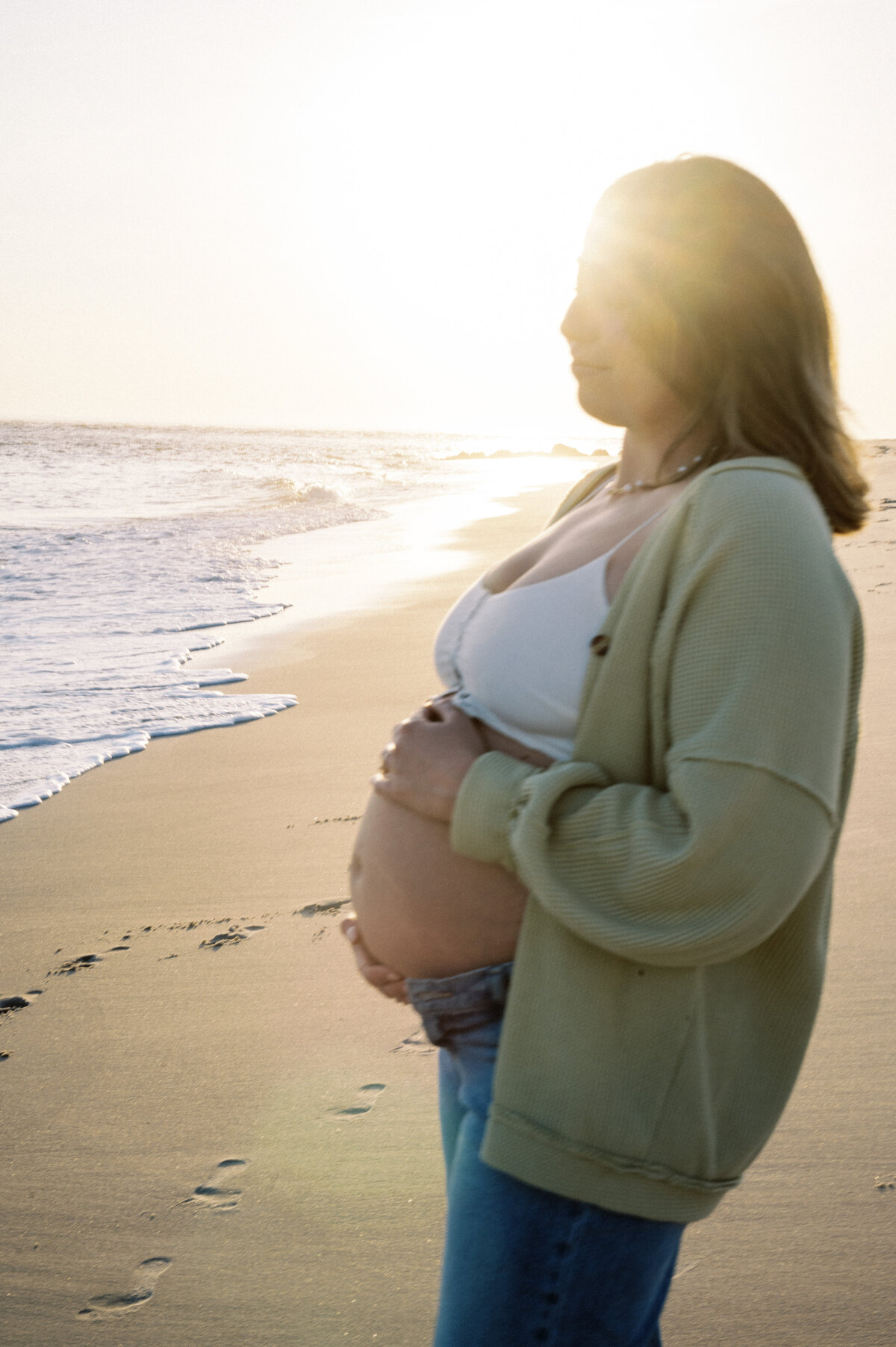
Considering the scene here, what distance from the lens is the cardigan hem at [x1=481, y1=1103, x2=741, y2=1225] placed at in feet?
3.54

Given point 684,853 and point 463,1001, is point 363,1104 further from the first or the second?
point 684,853

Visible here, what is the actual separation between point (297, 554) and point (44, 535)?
13.7 ft

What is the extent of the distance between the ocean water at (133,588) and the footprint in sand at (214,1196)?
246 cm

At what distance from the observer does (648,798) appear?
1.04 m

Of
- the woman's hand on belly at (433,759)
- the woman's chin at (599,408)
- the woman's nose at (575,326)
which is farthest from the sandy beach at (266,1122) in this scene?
the woman's nose at (575,326)

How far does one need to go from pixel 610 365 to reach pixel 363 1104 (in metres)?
1.73

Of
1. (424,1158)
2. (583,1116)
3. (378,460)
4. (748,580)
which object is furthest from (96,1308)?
(378,460)

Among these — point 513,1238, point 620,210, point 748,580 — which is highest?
point 620,210

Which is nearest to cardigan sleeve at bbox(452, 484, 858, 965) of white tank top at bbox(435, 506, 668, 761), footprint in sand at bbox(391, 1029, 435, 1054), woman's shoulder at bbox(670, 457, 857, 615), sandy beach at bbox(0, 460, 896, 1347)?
woman's shoulder at bbox(670, 457, 857, 615)

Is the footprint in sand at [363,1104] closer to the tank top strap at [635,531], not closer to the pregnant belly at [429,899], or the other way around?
the pregnant belly at [429,899]

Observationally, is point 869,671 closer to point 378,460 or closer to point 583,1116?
point 583,1116

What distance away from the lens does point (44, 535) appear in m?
14.1

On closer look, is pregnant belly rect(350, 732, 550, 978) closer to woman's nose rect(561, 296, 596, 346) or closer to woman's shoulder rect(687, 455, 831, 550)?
woman's shoulder rect(687, 455, 831, 550)

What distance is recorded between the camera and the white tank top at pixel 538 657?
47.1 inches
